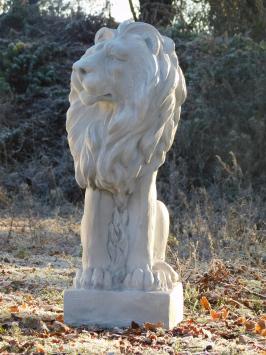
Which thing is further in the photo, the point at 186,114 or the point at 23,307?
the point at 186,114

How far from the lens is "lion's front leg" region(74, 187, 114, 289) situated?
4.14m

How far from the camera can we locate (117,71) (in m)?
4.04

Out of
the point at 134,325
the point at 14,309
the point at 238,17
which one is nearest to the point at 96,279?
the point at 134,325

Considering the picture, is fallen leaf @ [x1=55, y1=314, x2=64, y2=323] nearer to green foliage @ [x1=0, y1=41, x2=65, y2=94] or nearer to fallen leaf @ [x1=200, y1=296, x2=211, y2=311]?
fallen leaf @ [x1=200, y1=296, x2=211, y2=311]

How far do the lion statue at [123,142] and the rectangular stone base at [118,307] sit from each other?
0.05 m

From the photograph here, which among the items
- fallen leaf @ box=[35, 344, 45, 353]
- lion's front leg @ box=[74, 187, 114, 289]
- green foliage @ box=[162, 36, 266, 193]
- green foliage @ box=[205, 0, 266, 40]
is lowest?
fallen leaf @ box=[35, 344, 45, 353]

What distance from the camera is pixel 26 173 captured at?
1162 centimetres

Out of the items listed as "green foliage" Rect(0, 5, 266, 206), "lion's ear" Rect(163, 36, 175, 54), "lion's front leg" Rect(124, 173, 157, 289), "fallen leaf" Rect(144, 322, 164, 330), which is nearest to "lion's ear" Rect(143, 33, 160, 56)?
"lion's ear" Rect(163, 36, 175, 54)

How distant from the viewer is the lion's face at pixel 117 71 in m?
4.02

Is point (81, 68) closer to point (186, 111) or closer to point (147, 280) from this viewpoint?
point (147, 280)

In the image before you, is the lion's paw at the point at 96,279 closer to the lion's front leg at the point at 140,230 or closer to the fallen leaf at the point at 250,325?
the lion's front leg at the point at 140,230

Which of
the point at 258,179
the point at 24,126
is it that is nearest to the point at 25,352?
the point at 258,179

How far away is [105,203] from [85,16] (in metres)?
10.8

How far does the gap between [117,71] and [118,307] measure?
124 centimetres
